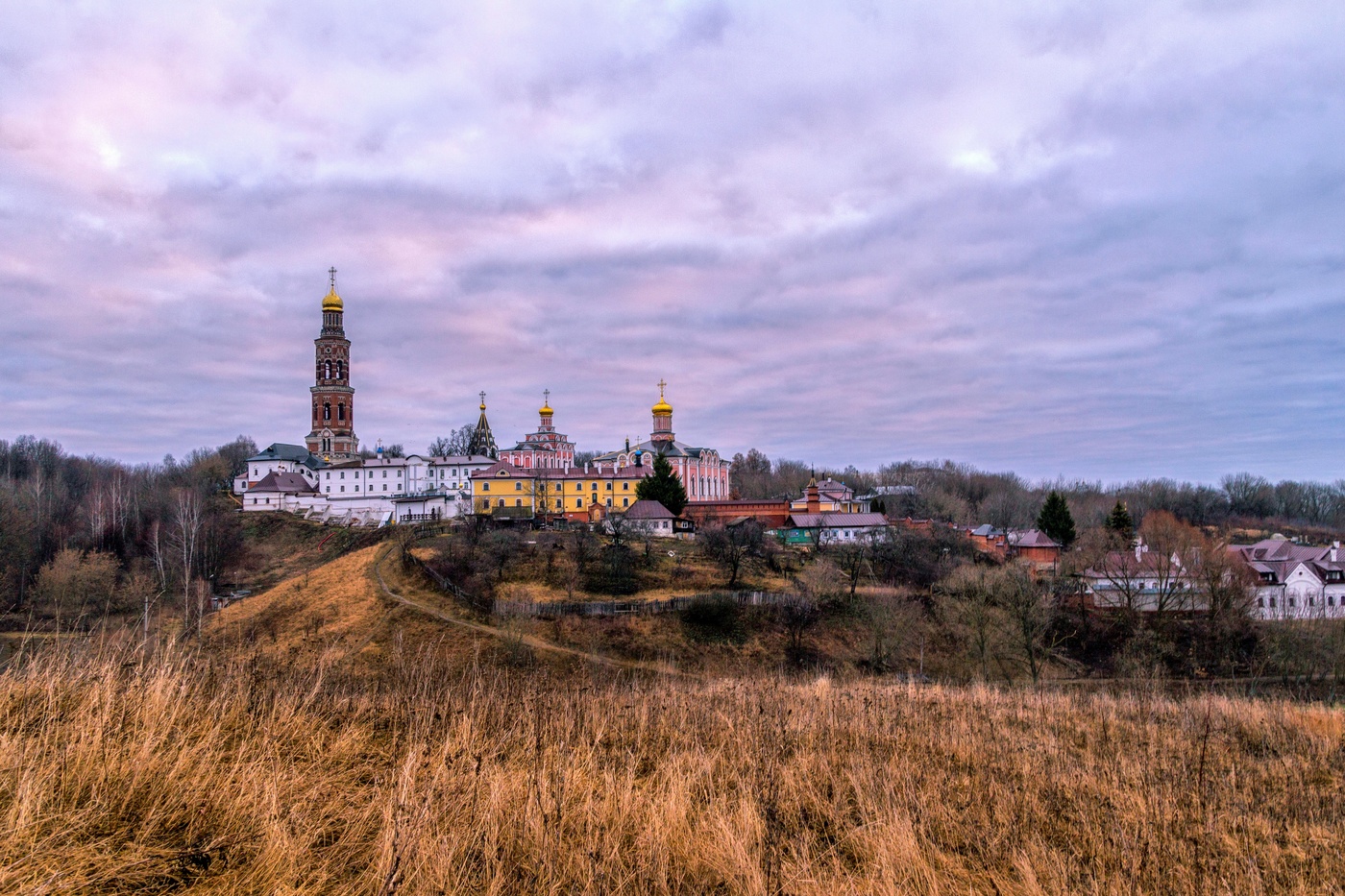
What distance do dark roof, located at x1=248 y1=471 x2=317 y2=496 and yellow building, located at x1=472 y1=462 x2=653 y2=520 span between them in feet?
59.6

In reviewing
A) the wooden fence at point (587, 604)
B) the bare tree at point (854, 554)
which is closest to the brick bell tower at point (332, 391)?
the wooden fence at point (587, 604)

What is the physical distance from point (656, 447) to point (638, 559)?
32539mm

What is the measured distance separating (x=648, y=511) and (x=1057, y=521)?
1336 inches

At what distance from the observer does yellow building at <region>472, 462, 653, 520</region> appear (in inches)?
2628

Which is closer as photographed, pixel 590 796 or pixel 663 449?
pixel 590 796

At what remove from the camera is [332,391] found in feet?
260

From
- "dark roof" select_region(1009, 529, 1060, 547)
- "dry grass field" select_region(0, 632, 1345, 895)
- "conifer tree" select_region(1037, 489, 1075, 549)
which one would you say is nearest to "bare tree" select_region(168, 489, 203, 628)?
"dry grass field" select_region(0, 632, 1345, 895)

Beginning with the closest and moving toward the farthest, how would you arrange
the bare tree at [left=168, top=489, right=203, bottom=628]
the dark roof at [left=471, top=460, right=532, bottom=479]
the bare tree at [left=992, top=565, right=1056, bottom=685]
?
the bare tree at [left=992, top=565, right=1056, bottom=685] < the bare tree at [left=168, top=489, right=203, bottom=628] < the dark roof at [left=471, top=460, right=532, bottom=479]

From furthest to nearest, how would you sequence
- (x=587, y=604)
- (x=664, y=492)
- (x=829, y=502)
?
(x=829, y=502) < (x=664, y=492) < (x=587, y=604)

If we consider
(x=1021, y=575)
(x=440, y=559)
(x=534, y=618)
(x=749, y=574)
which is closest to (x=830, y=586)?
(x=749, y=574)

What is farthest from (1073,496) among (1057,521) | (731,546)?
(731,546)

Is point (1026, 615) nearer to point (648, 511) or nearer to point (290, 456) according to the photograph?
point (648, 511)

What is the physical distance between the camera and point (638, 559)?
1836 inches

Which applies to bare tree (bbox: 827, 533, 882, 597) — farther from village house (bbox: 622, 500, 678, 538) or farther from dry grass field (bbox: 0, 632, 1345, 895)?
dry grass field (bbox: 0, 632, 1345, 895)
